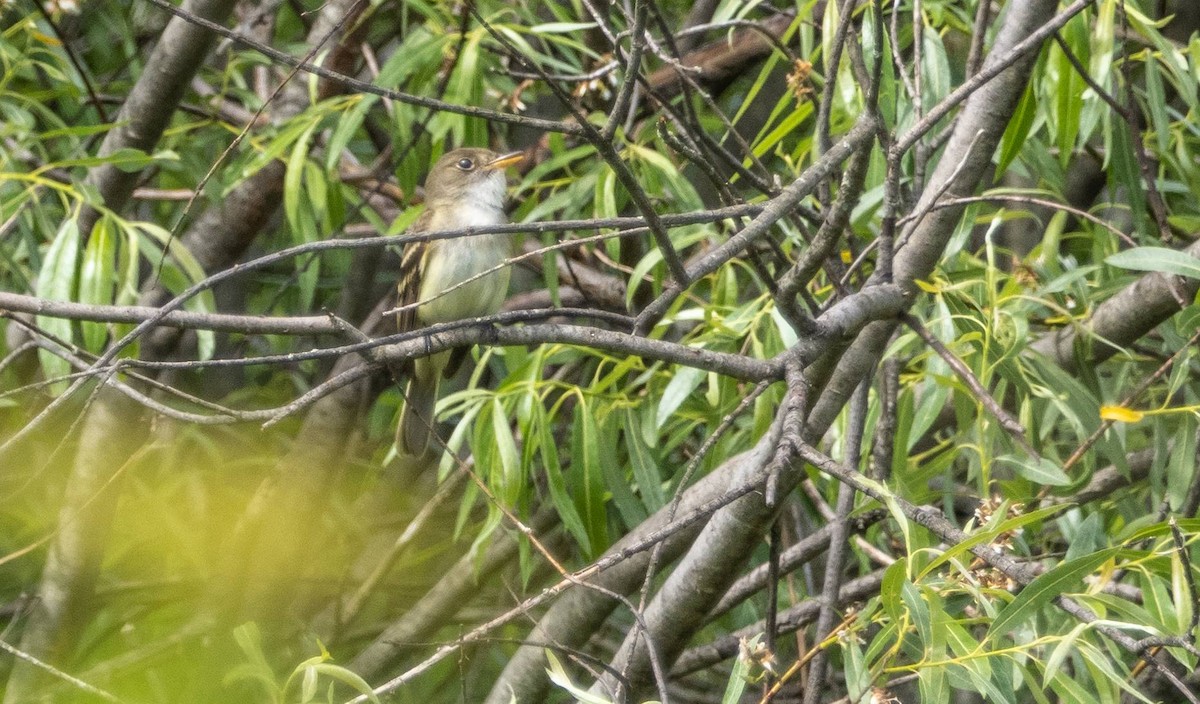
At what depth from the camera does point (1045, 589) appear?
2.21 metres

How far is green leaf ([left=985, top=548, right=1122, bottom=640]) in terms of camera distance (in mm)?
2201

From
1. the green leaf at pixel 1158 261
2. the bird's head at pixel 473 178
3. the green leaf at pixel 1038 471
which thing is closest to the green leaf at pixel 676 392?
the green leaf at pixel 1038 471

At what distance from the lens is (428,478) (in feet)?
20.0

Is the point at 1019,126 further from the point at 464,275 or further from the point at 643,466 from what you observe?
the point at 464,275

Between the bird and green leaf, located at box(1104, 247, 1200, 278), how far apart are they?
2.22 meters

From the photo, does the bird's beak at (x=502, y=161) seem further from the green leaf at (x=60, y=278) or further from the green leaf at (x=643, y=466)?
the green leaf at (x=60, y=278)

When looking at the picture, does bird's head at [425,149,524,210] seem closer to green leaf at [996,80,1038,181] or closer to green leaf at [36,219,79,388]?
green leaf at [36,219,79,388]

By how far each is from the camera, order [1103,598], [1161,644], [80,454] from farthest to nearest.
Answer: [80,454]
[1103,598]
[1161,644]

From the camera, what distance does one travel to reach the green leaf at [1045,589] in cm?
220

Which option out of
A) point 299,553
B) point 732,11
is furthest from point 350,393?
point 732,11

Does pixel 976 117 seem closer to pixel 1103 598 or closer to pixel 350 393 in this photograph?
pixel 1103 598

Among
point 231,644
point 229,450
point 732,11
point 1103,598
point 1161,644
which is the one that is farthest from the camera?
point 229,450

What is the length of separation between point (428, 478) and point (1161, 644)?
4.43 m

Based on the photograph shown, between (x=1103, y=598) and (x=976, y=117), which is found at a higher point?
(x=976, y=117)
